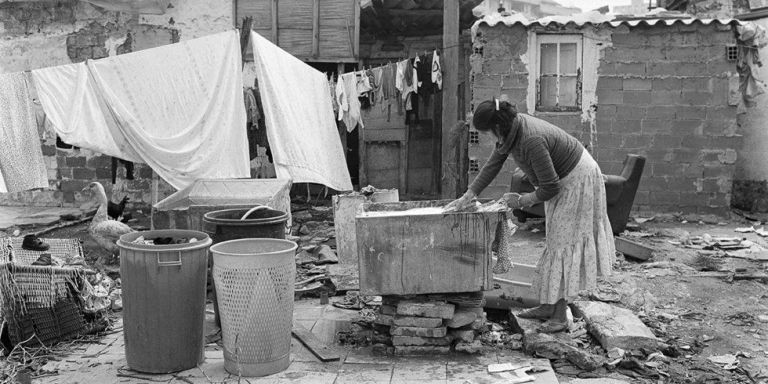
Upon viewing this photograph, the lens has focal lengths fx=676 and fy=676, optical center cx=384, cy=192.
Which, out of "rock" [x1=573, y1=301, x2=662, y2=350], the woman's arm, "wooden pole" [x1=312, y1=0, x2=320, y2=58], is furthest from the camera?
"wooden pole" [x1=312, y1=0, x2=320, y2=58]

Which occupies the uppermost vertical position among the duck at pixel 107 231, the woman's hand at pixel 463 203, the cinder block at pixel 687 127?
the cinder block at pixel 687 127

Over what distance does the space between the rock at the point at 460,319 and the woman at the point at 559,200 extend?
1.99ft

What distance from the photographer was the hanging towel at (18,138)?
7.40 metres

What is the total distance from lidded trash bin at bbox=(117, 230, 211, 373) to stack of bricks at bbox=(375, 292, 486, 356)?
1393mm

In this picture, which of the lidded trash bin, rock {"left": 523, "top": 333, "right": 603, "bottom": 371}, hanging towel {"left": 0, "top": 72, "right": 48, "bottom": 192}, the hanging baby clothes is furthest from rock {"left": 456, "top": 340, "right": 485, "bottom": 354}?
the hanging baby clothes

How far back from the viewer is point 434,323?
15.8 feet

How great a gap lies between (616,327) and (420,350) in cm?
153

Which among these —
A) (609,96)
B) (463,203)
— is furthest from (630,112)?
(463,203)

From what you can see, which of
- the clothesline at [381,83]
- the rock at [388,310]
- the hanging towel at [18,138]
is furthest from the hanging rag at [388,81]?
Answer: the rock at [388,310]

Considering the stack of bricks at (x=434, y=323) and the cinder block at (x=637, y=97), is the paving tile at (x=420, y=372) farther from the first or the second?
the cinder block at (x=637, y=97)

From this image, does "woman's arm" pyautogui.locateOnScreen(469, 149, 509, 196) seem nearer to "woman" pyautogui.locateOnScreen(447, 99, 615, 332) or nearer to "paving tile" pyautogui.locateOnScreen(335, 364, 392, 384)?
"woman" pyautogui.locateOnScreen(447, 99, 615, 332)

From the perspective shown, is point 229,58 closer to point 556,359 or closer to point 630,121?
point 556,359

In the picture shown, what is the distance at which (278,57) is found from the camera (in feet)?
26.7

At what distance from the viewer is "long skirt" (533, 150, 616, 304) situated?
16.1 feet
